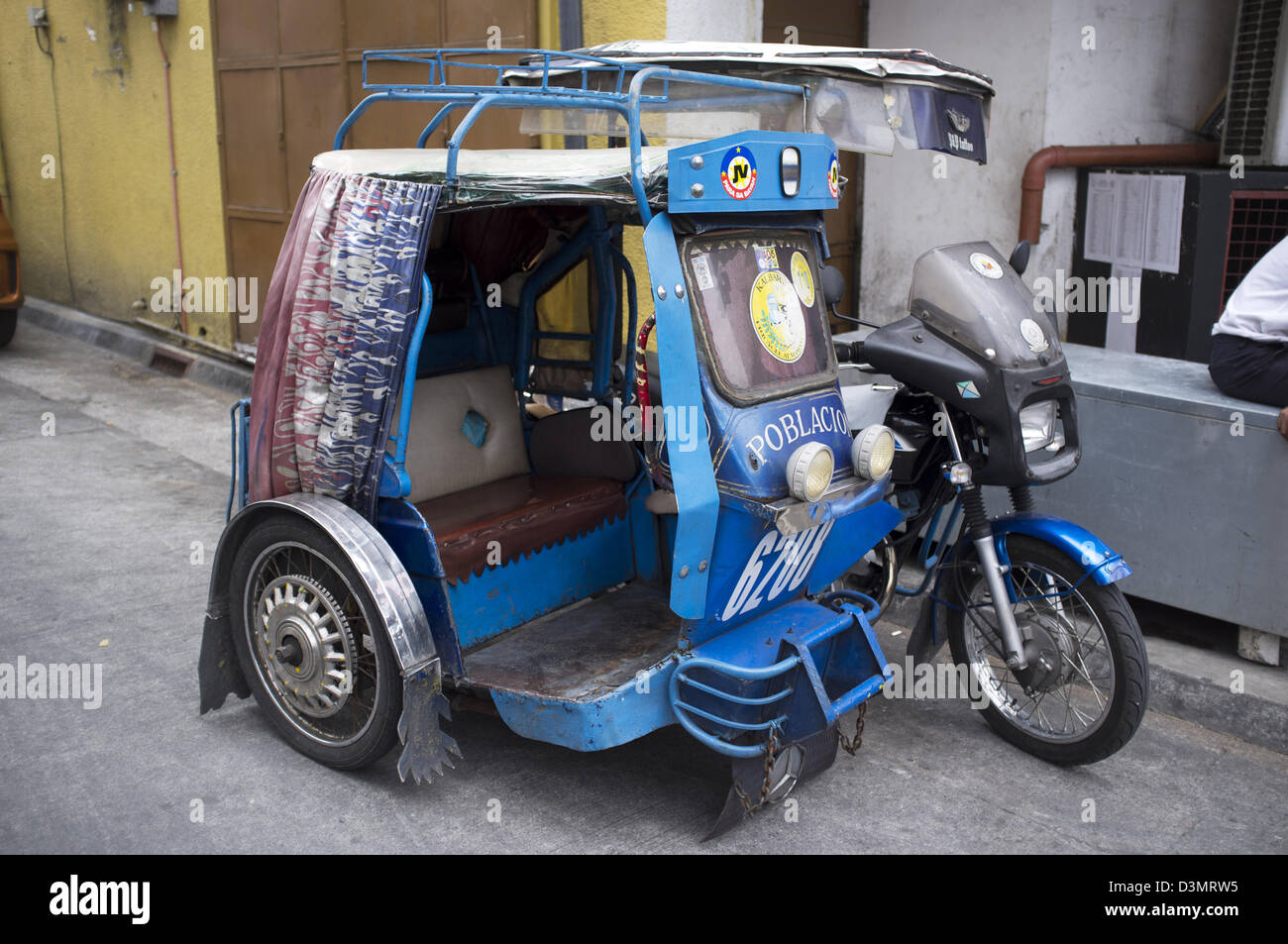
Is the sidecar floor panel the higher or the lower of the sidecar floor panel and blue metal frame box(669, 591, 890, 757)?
the lower

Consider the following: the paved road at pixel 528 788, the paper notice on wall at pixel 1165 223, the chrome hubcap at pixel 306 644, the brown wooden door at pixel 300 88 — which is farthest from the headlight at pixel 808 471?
the paper notice on wall at pixel 1165 223

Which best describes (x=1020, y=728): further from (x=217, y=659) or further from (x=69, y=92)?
(x=69, y=92)

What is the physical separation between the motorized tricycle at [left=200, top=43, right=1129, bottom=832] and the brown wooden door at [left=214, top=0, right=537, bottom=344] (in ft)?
8.78

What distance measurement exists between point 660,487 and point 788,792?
1065 mm

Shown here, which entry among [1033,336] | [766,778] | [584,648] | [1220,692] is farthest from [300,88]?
[1220,692]

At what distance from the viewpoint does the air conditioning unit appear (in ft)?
21.6

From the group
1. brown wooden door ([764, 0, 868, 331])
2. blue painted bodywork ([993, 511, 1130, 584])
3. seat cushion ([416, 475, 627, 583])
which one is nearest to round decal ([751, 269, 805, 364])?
blue painted bodywork ([993, 511, 1130, 584])

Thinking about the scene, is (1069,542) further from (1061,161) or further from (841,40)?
(841,40)

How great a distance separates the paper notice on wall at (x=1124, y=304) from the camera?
7.08 m

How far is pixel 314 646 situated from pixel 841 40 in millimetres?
5551

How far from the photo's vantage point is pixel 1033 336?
3924 millimetres

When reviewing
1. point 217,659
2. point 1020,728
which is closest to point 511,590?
point 217,659

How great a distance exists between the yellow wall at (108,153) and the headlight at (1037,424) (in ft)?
24.9

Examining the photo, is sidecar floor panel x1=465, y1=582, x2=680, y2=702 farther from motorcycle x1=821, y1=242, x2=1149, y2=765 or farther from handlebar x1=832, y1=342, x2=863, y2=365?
handlebar x1=832, y1=342, x2=863, y2=365
